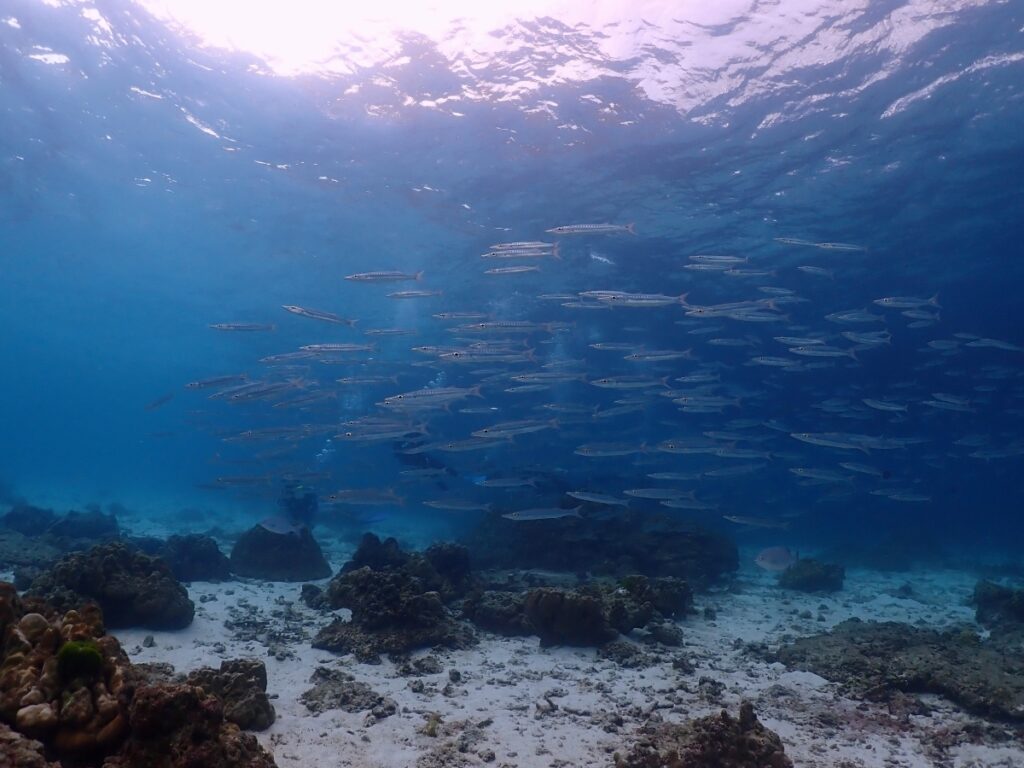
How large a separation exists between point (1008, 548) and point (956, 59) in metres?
25.5

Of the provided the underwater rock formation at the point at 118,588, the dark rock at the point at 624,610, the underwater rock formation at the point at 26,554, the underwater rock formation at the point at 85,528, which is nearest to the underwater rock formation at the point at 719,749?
the dark rock at the point at 624,610

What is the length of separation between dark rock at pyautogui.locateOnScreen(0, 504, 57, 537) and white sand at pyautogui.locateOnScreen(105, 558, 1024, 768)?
12911 mm

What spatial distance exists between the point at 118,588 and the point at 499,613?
5.19 m

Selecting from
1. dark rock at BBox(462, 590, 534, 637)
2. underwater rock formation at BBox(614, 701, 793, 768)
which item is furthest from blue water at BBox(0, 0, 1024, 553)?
underwater rock formation at BBox(614, 701, 793, 768)

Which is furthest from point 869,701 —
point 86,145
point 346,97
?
point 86,145

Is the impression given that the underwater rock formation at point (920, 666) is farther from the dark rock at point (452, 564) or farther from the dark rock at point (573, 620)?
the dark rock at point (452, 564)

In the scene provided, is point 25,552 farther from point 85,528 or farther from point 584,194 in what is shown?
point 584,194

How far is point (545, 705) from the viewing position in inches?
249

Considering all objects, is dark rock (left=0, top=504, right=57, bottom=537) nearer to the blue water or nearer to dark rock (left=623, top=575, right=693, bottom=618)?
the blue water

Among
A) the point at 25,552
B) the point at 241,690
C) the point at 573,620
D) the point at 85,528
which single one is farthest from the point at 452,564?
the point at 85,528

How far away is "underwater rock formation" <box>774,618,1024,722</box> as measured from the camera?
6441 millimetres

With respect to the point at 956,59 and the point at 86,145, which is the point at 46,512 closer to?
the point at 86,145

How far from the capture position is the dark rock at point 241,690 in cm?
541

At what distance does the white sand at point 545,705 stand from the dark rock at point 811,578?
20.5 feet
